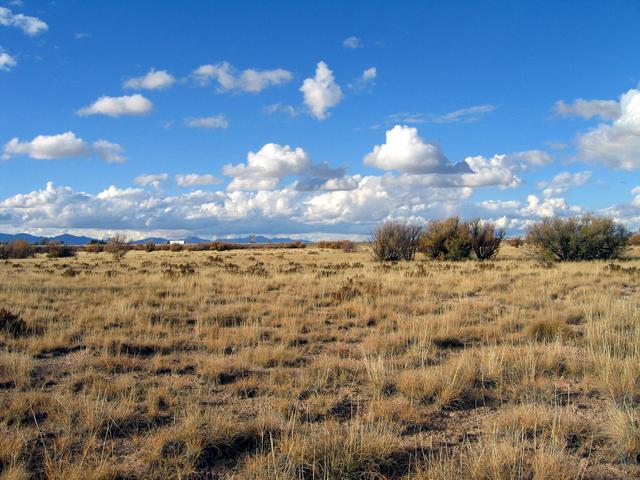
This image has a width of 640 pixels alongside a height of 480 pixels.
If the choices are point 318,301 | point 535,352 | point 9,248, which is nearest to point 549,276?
point 318,301

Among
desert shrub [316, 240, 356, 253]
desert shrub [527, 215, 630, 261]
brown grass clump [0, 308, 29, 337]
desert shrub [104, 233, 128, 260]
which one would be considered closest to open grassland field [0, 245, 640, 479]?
brown grass clump [0, 308, 29, 337]

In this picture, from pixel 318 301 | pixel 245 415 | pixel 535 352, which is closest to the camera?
pixel 245 415

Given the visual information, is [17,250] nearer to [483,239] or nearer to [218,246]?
[218,246]

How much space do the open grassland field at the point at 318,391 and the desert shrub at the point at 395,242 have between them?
20.9 meters

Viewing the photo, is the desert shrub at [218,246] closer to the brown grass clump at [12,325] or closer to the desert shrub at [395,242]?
the desert shrub at [395,242]

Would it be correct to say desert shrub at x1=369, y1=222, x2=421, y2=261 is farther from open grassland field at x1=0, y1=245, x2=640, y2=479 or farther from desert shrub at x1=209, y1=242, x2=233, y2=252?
desert shrub at x1=209, y1=242, x2=233, y2=252

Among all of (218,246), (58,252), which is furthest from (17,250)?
(218,246)

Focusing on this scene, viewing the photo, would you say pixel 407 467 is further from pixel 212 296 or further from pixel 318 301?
pixel 212 296

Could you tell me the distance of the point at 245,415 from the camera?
5.33 m

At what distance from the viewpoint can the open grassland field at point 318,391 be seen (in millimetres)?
4148

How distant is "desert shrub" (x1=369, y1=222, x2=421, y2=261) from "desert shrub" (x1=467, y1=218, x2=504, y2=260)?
3832 mm

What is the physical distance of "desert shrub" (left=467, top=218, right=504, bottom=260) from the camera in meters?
33.2

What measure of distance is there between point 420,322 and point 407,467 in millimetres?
6235

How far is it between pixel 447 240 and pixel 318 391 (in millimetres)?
27842
